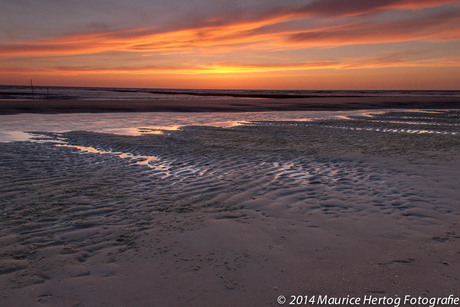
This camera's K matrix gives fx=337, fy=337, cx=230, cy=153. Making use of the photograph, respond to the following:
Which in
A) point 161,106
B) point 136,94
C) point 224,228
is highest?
point 136,94

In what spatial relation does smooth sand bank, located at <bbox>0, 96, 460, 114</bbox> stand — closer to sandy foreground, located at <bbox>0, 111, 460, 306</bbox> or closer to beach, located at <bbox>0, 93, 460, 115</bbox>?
beach, located at <bbox>0, 93, 460, 115</bbox>

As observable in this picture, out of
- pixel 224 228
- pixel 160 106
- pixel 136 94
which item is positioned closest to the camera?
pixel 224 228

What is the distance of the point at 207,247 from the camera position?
5070mm

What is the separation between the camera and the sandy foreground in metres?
4.00

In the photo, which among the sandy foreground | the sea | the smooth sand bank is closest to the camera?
the sandy foreground

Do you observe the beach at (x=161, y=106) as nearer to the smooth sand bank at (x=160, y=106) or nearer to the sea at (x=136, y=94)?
the smooth sand bank at (x=160, y=106)

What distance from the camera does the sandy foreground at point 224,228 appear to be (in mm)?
4004

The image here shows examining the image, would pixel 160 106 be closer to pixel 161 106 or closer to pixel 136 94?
pixel 161 106

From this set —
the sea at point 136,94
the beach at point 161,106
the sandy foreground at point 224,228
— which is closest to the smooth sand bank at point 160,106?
the beach at point 161,106

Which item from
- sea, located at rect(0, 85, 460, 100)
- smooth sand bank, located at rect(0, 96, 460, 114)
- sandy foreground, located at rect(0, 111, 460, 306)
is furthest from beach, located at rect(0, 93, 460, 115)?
sandy foreground, located at rect(0, 111, 460, 306)

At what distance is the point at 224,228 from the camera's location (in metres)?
5.77

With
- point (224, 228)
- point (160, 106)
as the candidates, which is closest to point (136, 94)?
point (160, 106)

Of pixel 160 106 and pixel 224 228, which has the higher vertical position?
pixel 160 106

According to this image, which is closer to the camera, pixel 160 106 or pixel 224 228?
pixel 224 228
